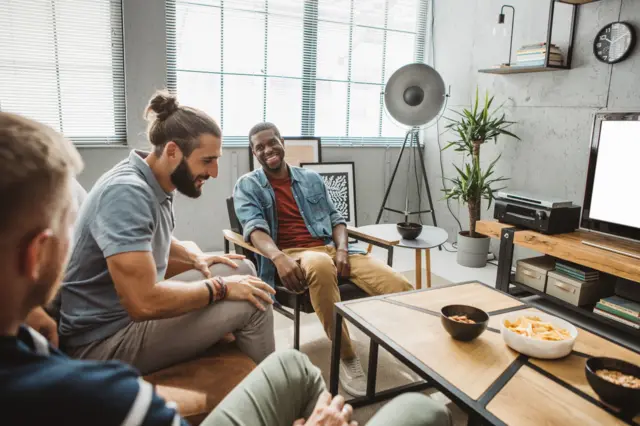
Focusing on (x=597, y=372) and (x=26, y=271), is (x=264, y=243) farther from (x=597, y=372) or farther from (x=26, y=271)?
(x=26, y=271)

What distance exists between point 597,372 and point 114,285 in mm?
1335

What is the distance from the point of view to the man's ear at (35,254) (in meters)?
0.52

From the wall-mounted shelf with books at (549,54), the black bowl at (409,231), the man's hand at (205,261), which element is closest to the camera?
the man's hand at (205,261)

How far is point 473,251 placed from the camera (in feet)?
12.3

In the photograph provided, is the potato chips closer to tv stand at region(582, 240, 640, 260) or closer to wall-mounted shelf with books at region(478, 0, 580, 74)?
tv stand at region(582, 240, 640, 260)

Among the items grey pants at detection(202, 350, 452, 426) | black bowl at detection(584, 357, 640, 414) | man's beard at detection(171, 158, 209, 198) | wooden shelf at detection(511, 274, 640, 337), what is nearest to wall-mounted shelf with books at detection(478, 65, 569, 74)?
wooden shelf at detection(511, 274, 640, 337)

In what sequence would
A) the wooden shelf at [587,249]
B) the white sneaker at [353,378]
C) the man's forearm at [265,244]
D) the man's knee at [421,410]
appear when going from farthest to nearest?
the wooden shelf at [587,249]
the man's forearm at [265,244]
the white sneaker at [353,378]
the man's knee at [421,410]

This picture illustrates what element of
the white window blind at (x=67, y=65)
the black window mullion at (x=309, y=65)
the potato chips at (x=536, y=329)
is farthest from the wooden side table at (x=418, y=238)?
the white window blind at (x=67, y=65)

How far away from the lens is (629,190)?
2521mm

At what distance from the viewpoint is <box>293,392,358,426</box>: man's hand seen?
105 centimetres

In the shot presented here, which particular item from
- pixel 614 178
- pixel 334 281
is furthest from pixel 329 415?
pixel 614 178

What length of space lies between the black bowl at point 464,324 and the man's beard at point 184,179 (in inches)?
37.5

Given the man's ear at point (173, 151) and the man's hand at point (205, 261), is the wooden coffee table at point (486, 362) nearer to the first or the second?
the man's hand at point (205, 261)

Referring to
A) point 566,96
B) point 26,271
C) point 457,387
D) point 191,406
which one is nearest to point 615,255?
point 566,96
